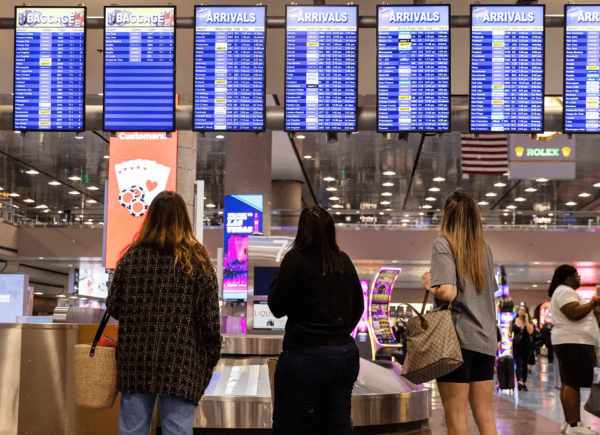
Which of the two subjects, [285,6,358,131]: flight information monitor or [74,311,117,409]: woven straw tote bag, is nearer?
[74,311,117,409]: woven straw tote bag

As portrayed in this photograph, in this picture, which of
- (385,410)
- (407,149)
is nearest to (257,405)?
(385,410)

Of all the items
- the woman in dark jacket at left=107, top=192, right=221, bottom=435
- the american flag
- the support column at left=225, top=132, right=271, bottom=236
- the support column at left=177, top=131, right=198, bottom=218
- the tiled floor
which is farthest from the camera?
the support column at left=225, top=132, right=271, bottom=236

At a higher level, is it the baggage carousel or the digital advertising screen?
the digital advertising screen

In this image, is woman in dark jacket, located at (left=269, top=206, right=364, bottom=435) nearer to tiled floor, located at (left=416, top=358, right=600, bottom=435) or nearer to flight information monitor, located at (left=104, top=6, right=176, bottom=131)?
flight information monitor, located at (left=104, top=6, right=176, bottom=131)

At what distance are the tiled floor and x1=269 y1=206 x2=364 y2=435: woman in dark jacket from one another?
4048 millimetres

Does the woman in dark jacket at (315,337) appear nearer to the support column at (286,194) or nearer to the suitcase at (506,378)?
the suitcase at (506,378)

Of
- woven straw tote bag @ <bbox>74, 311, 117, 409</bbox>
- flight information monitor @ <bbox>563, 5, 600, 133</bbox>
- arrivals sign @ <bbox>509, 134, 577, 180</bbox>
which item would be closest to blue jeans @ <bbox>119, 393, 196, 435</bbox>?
woven straw tote bag @ <bbox>74, 311, 117, 409</bbox>

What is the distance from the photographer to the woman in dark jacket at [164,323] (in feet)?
10.8

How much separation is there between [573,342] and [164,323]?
4509mm

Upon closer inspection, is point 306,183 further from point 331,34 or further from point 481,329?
point 481,329

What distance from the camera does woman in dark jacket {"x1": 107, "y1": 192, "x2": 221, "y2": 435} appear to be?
10.8 feet

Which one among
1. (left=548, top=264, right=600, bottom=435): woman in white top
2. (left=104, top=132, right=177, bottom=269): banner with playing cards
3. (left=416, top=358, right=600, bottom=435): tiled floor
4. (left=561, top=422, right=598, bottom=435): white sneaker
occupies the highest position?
(left=104, top=132, right=177, bottom=269): banner with playing cards

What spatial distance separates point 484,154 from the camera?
1656 cm

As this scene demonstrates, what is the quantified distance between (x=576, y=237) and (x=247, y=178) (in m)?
15.4
